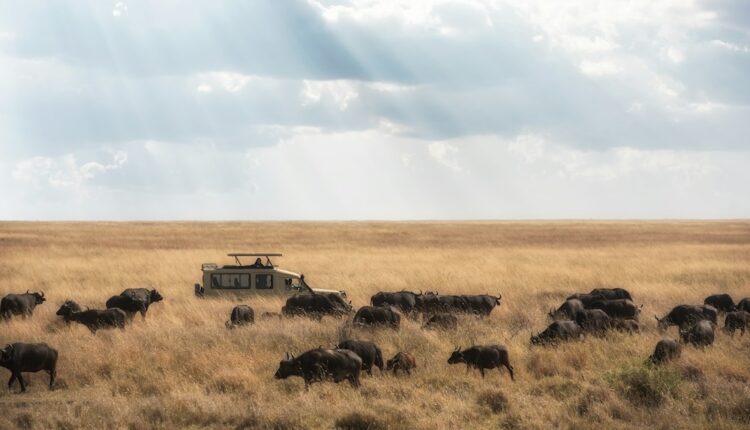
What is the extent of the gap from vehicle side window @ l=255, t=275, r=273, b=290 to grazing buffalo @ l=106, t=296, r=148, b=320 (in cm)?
370

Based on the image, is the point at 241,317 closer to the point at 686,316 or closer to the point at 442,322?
the point at 442,322

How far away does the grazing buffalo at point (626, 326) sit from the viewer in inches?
758

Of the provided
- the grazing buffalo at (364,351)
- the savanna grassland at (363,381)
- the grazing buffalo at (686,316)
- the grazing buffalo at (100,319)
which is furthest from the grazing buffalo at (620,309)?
the grazing buffalo at (100,319)

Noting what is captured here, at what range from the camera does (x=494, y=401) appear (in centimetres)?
1389

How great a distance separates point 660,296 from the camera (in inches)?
1166

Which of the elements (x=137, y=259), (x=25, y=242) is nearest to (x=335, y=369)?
(x=137, y=259)

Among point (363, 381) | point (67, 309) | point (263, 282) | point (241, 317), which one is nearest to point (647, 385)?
point (363, 381)

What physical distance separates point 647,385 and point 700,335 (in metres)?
4.44

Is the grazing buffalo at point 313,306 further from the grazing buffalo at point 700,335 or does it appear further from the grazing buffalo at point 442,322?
the grazing buffalo at point 700,335

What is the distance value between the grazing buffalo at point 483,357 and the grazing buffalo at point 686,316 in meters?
6.77

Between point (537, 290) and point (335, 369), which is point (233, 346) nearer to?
point (335, 369)

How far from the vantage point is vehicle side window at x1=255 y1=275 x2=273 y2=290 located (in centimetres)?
2572

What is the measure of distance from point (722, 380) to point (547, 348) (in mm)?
3686

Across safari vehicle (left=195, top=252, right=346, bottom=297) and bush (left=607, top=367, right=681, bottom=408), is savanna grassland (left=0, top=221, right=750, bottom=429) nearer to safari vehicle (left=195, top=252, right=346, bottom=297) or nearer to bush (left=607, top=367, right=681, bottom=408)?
bush (left=607, top=367, right=681, bottom=408)
